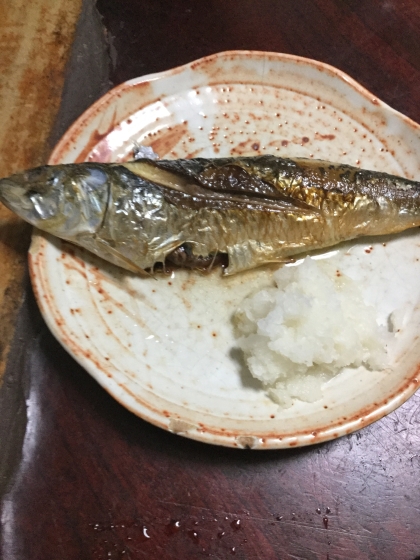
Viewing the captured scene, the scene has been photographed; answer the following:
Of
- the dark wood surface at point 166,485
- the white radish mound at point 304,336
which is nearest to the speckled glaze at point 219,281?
the white radish mound at point 304,336

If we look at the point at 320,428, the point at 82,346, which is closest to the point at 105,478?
the point at 82,346

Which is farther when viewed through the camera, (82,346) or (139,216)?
(139,216)

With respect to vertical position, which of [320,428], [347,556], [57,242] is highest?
[57,242]

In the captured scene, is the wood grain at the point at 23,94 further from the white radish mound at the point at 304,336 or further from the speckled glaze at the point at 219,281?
the white radish mound at the point at 304,336

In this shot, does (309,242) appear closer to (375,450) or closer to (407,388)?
(407,388)

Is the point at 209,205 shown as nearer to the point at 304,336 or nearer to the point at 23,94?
the point at 304,336

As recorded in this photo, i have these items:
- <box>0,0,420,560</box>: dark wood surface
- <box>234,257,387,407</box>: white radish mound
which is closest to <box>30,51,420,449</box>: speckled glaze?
<box>234,257,387,407</box>: white radish mound

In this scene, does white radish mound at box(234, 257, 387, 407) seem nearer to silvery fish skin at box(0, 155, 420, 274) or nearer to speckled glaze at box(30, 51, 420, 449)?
speckled glaze at box(30, 51, 420, 449)

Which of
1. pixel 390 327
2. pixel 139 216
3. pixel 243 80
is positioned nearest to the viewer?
pixel 139 216
